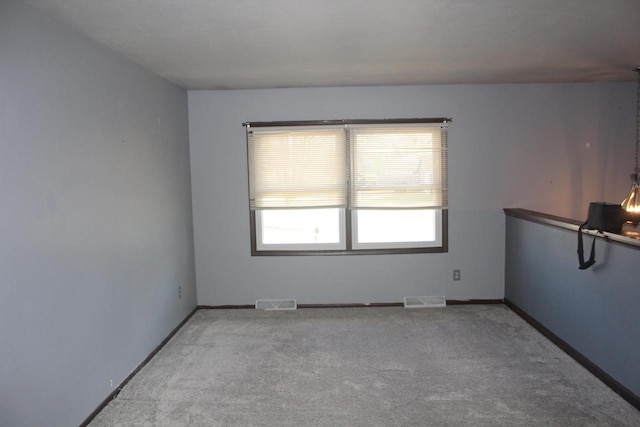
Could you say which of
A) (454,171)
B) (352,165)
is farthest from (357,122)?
(454,171)

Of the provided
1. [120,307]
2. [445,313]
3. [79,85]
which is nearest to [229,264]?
[120,307]

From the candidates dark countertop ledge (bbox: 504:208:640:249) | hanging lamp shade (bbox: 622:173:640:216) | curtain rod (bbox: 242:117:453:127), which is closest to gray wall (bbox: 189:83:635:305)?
curtain rod (bbox: 242:117:453:127)

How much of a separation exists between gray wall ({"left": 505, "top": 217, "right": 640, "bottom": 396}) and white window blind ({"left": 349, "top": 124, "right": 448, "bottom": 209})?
37.9 inches

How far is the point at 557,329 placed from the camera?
388 cm

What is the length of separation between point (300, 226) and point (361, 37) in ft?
8.27

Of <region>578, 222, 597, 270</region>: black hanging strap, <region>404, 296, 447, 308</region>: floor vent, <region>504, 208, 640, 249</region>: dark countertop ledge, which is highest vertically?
<region>504, 208, 640, 249</region>: dark countertop ledge

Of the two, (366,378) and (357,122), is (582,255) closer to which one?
(366,378)

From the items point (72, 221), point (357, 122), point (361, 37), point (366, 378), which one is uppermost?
point (361, 37)

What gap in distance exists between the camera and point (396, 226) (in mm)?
5152

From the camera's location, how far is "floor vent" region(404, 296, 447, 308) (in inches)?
201

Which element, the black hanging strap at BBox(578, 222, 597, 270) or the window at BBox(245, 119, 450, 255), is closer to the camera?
the black hanging strap at BBox(578, 222, 597, 270)

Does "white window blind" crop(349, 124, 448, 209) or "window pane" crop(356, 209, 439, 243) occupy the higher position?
"white window blind" crop(349, 124, 448, 209)

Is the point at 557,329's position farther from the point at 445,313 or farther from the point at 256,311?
the point at 256,311

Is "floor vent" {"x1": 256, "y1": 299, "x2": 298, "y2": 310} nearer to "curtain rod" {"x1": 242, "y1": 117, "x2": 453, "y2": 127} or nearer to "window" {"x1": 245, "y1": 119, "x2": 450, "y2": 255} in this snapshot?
"window" {"x1": 245, "y1": 119, "x2": 450, "y2": 255}
